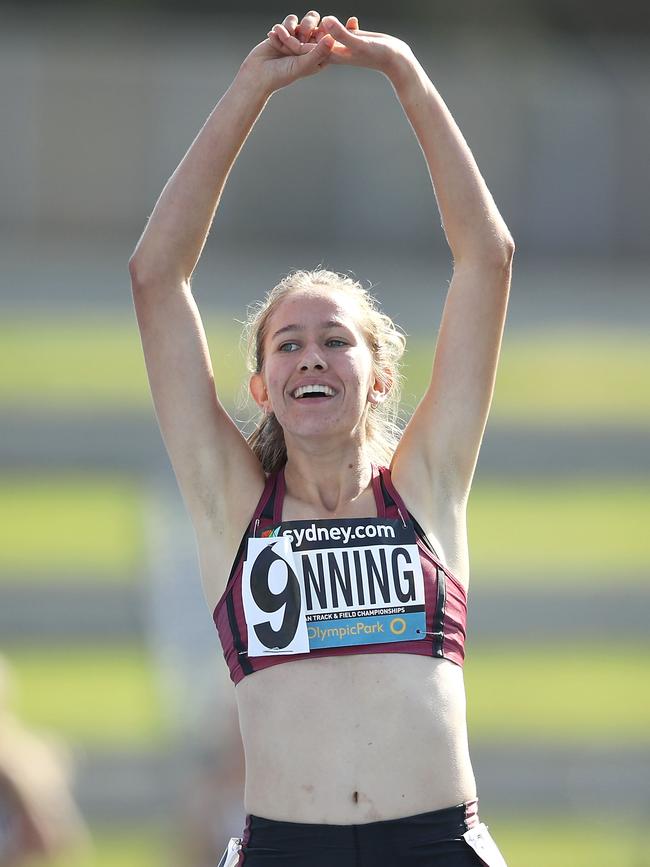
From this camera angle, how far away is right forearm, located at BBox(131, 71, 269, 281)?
323cm

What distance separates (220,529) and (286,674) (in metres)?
0.38

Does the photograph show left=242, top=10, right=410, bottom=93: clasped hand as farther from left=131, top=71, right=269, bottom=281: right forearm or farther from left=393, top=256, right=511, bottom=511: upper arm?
left=393, top=256, right=511, bottom=511: upper arm

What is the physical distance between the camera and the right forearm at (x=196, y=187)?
323 centimetres

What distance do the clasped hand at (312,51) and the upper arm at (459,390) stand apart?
1.72 ft

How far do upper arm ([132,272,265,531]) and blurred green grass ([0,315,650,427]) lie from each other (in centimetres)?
475

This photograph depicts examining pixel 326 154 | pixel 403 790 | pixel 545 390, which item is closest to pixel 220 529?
pixel 403 790

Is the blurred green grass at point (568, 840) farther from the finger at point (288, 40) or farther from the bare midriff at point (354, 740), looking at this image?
the finger at point (288, 40)

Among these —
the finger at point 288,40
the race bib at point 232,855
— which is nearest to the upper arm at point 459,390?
the finger at point 288,40

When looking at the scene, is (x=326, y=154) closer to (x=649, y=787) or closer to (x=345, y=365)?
(x=649, y=787)

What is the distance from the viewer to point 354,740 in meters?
2.91

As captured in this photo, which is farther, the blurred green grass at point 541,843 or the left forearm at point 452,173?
the blurred green grass at point 541,843

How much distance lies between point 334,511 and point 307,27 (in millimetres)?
1112

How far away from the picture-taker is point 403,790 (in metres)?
2.89

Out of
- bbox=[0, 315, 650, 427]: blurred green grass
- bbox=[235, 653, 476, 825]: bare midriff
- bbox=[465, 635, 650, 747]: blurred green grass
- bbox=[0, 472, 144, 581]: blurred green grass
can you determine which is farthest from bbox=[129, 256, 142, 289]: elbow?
bbox=[465, 635, 650, 747]: blurred green grass
